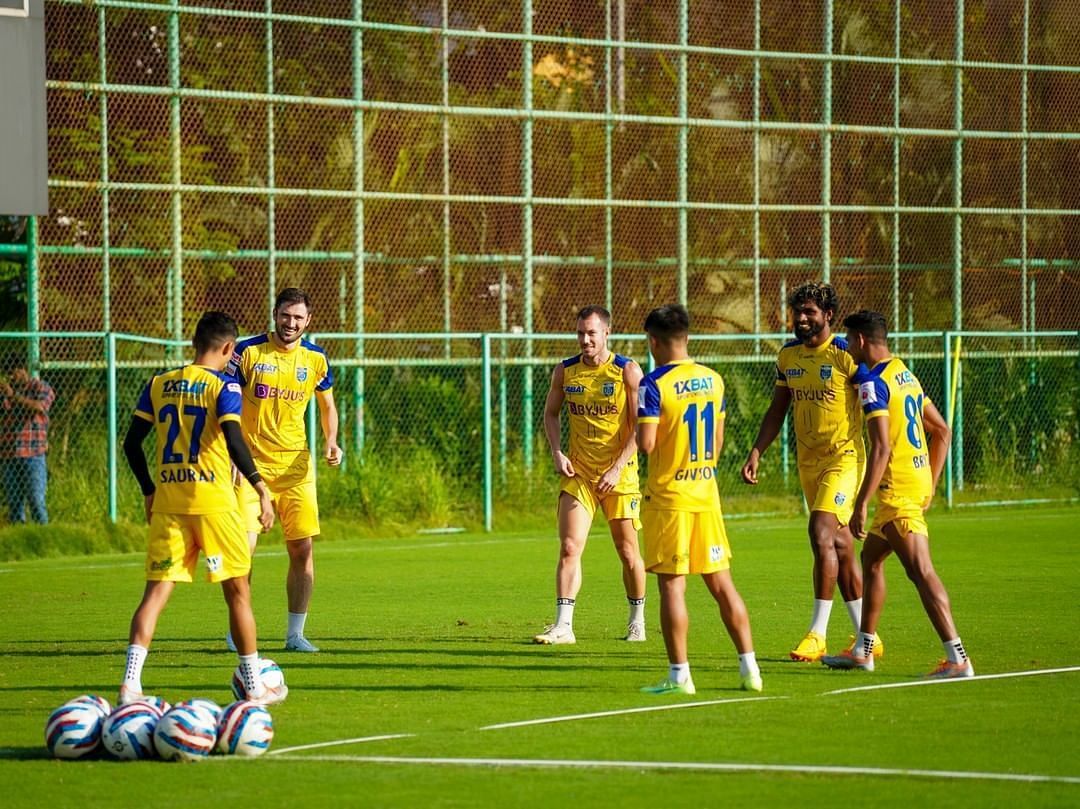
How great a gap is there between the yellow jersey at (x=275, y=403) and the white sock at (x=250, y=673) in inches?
117

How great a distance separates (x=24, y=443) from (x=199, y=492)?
11.5 m

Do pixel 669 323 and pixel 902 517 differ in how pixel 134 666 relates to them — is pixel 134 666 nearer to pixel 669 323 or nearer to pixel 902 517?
pixel 669 323

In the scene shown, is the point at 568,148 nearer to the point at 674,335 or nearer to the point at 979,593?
the point at 979,593

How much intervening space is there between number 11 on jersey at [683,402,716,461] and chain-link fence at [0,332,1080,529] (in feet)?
38.7

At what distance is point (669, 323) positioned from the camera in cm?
1045

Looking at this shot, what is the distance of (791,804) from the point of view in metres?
7.61

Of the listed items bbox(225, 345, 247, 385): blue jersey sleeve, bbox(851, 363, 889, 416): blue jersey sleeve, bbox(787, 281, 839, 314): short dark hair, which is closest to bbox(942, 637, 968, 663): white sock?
bbox(851, 363, 889, 416): blue jersey sleeve

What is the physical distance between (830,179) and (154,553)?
2012cm

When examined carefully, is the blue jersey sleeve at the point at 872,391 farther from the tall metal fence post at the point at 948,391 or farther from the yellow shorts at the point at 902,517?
the tall metal fence post at the point at 948,391

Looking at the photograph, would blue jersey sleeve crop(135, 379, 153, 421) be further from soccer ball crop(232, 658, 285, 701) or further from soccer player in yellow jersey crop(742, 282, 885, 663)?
soccer player in yellow jersey crop(742, 282, 885, 663)

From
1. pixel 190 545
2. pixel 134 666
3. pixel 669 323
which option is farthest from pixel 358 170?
pixel 134 666

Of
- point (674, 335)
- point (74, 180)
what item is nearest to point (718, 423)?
point (674, 335)

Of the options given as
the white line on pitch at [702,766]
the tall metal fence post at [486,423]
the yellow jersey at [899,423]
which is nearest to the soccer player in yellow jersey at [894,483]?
the yellow jersey at [899,423]

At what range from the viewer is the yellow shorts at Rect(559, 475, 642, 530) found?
13.4 m
